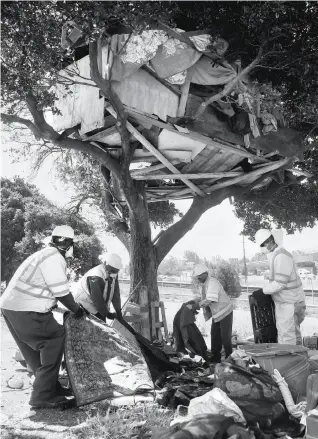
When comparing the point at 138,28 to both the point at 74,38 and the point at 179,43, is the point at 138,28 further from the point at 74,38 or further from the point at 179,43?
the point at 179,43

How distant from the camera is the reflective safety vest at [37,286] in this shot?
5258mm

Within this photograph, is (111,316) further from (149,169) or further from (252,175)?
(252,175)

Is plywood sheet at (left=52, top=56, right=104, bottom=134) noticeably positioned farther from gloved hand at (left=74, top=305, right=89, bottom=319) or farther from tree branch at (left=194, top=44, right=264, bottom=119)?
gloved hand at (left=74, top=305, right=89, bottom=319)

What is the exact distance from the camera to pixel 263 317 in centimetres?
712

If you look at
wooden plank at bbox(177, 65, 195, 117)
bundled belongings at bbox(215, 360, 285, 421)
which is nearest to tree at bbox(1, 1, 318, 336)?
wooden plank at bbox(177, 65, 195, 117)

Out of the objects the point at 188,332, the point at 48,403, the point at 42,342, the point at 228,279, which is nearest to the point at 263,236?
the point at 188,332

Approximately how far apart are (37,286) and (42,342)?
0.65m

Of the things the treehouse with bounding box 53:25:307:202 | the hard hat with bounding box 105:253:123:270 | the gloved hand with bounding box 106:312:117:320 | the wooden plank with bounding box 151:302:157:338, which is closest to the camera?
the gloved hand with bounding box 106:312:117:320

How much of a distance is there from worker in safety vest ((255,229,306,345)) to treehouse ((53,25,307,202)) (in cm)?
290

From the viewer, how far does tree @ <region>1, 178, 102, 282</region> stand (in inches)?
674

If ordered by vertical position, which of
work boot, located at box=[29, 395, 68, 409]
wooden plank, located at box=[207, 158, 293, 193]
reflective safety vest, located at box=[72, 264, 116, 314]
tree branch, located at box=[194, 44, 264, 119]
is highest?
tree branch, located at box=[194, 44, 264, 119]

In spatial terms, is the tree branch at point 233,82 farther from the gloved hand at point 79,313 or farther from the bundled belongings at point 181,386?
the bundled belongings at point 181,386

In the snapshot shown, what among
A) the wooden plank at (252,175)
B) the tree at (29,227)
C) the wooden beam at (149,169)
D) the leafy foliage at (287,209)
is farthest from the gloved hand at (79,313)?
the tree at (29,227)

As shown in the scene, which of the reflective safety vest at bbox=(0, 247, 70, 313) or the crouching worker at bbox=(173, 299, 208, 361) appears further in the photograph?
the crouching worker at bbox=(173, 299, 208, 361)
